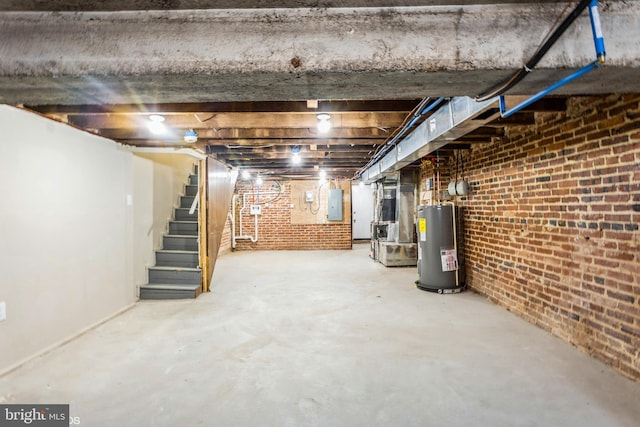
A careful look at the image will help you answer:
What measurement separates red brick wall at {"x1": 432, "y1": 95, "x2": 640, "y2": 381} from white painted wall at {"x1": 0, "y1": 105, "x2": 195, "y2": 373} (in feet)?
13.6

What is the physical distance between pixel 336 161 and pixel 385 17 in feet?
15.3

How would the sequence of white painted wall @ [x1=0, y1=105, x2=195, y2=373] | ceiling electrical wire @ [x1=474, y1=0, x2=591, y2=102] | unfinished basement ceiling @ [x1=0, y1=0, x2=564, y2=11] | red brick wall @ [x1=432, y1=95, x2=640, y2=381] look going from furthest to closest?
white painted wall @ [x1=0, y1=105, x2=195, y2=373], red brick wall @ [x1=432, y1=95, x2=640, y2=381], unfinished basement ceiling @ [x1=0, y1=0, x2=564, y2=11], ceiling electrical wire @ [x1=474, y1=0, x2=591, y2=102]

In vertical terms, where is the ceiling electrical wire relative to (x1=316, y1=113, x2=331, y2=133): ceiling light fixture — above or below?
below

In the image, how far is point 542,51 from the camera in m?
1.15

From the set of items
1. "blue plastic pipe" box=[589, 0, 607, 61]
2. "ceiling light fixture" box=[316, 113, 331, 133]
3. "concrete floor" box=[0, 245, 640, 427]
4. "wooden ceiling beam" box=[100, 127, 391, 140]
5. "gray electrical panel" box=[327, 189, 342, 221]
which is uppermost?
"wooden ceiling beam" box=[100, 127, 391, 140]

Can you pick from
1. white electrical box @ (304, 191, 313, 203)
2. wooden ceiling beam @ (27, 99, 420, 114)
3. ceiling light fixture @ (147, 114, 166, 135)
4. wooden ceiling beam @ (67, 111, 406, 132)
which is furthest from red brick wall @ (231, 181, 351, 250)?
wooden ceiling beam @ (27, 99, 420, 114)

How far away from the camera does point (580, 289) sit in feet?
8.39

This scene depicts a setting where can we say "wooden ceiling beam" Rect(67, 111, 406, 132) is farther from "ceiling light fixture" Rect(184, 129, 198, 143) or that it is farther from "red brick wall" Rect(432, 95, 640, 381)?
"red brick wall" Rect(432, 95, 640, 381)

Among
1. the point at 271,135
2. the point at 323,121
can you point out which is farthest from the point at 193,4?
the point at 271,135

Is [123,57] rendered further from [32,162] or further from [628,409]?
[628,409]

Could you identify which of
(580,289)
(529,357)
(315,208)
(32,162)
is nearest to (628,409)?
(529,357)

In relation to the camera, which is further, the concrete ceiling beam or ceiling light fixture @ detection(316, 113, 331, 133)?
ceiling light fixture @ detection(316, 113, 331, 133)

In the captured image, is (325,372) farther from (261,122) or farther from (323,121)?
(261,122)

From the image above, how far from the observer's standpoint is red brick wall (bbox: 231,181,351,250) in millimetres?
8773
